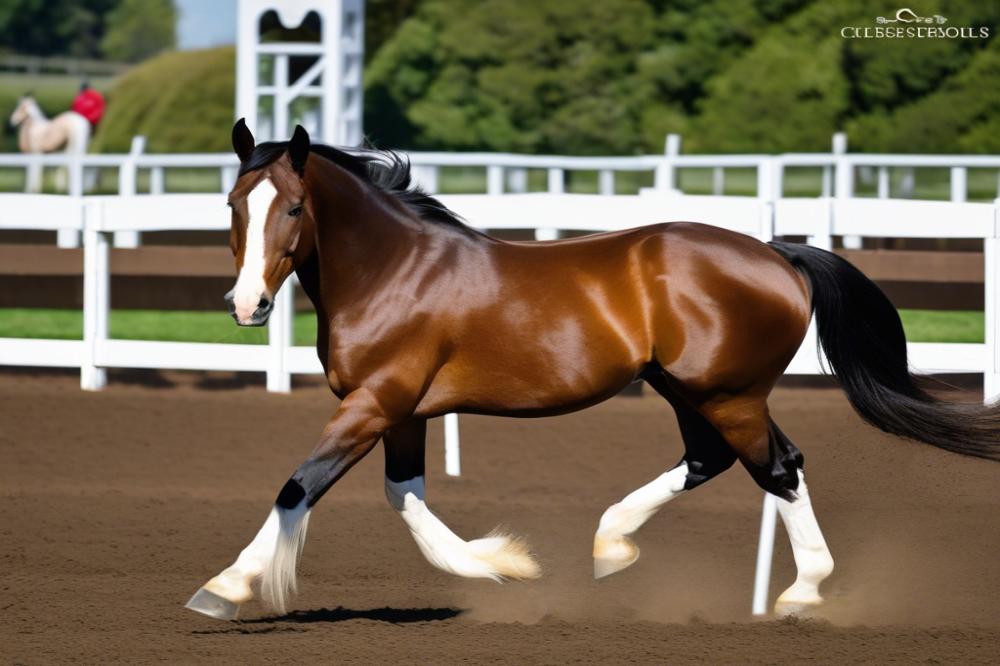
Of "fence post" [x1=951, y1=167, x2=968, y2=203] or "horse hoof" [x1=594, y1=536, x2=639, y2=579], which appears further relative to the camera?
"fence post" [x1=951, y1=167, x2=968, y2=203]

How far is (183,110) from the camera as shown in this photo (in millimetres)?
30484

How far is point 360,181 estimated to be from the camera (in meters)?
5.09

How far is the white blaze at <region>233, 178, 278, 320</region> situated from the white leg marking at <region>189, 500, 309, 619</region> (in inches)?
25.8

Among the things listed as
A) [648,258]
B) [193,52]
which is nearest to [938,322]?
[648,258]

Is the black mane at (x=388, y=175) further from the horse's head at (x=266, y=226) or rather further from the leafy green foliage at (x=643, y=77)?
the leafy green foliage at (x=643, y=77)

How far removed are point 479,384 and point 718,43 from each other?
20786 millimetres

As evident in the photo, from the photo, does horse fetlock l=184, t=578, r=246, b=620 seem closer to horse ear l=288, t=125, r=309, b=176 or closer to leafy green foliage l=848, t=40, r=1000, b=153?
horse ear l=288, t=125, r=309, b=176

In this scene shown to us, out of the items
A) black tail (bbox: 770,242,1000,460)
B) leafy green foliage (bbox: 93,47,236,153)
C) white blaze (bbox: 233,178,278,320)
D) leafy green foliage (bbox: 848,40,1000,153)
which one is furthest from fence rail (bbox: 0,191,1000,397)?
leafy green foliage (bbox: 93,47,236,153)

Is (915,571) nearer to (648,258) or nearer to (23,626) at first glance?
(648,258)

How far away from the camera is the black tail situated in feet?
17.4

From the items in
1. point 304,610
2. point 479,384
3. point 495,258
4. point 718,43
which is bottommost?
point 304,610

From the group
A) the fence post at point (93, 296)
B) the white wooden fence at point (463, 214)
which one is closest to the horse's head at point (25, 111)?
the white wooden fence at point (463, 214)

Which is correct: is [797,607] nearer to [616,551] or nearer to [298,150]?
[616,551]

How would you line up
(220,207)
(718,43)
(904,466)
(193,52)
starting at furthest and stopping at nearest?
(193,52) < (718,43) < (220,207) < (904,466)
